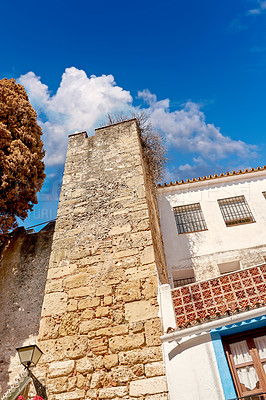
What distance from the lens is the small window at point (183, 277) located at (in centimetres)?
725

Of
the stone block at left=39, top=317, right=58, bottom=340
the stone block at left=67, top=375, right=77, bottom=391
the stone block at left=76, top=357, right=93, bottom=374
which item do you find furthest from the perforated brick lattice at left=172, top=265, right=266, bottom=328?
the stone block at left=39, top=317, right=58, bottom=340

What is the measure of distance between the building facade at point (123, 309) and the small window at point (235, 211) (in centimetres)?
130

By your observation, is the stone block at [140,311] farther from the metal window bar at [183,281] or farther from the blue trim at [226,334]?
the metal window bar at [183,281]

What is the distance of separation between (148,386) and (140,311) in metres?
0.91

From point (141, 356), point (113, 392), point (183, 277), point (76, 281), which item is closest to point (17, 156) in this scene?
point (76, 281)

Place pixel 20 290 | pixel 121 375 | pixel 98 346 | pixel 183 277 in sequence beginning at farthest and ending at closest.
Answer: pixel 183 277, pixel 20 290, pixel 98 346, pixel 121 375

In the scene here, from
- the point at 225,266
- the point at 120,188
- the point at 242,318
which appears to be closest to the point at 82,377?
the point at 242,318

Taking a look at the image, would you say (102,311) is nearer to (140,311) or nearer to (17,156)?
(140,311)

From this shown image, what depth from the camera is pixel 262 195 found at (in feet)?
27.6

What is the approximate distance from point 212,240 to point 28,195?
5048mm

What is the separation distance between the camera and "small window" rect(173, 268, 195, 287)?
7.25m

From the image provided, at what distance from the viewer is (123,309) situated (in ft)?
13.9

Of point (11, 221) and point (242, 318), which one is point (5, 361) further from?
point (242, 318)

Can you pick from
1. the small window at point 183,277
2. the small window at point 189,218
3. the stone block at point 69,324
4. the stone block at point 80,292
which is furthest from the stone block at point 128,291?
the small window at point 189,218
